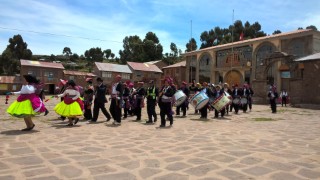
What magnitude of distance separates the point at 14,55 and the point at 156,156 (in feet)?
261

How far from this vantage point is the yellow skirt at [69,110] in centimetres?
925

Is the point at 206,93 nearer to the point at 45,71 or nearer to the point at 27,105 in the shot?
the point at 27,105

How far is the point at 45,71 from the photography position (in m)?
56.8

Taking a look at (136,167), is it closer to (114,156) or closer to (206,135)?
(114,156)

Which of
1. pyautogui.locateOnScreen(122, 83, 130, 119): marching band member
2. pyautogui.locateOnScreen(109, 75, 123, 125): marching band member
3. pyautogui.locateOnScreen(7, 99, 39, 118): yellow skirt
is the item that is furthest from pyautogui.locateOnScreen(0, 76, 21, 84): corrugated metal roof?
pyautogui.locateOnScreen(7, 99, 39, 118): yellow skirt

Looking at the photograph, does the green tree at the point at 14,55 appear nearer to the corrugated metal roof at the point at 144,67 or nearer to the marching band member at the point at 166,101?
the corrugated metal roof at the point at 144,67

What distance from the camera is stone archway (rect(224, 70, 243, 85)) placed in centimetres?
3950

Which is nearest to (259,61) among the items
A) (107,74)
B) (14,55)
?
(107,74)

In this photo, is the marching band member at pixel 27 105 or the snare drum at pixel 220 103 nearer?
the marching band member at pixel 27 105

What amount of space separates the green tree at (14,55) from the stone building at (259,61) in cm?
4514

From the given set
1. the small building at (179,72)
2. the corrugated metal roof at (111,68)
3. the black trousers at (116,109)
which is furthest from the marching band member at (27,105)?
the corrugated metal roof at (111,68)

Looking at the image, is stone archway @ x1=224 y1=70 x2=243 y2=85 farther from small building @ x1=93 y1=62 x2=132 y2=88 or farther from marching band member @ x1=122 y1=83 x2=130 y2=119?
marching band member @ x1=122 y1=83 x2=130 y2=119

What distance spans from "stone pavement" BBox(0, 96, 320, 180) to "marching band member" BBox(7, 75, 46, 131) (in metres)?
0.47

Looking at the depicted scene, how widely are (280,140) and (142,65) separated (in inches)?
2293
